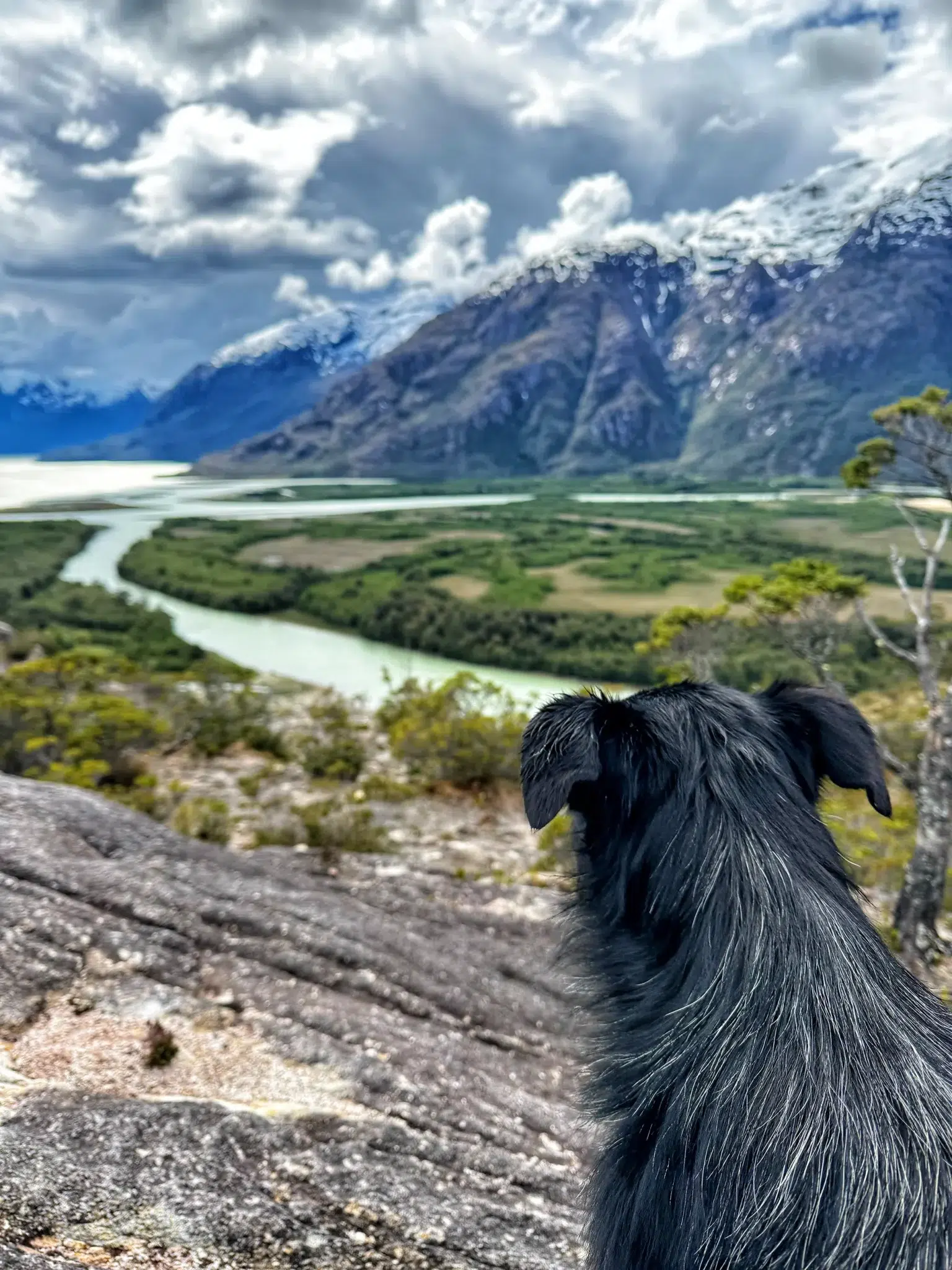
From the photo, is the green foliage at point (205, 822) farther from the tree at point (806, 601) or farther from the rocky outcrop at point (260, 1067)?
the tree at point (806, 601)

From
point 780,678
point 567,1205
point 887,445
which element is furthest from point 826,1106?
point 887,445

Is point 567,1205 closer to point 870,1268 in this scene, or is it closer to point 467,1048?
point 467,1048

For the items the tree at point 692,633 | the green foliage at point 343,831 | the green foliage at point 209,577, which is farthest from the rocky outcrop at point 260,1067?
the green foliage at point 209,577

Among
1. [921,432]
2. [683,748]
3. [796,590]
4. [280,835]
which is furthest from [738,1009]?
[280,835]

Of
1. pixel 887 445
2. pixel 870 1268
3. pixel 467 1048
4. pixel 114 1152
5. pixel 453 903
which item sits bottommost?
pixel 453 903

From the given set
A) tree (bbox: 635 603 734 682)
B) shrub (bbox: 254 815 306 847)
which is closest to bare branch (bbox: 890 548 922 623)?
tree (bbox: 635 603 734 682)

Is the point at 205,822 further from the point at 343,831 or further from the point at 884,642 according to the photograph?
the point at 884,642

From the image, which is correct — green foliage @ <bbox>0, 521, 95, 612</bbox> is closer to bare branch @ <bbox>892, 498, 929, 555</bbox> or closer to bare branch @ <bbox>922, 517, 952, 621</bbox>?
bare branch @ <bbox>892, 498, 929, 555</bbox>
